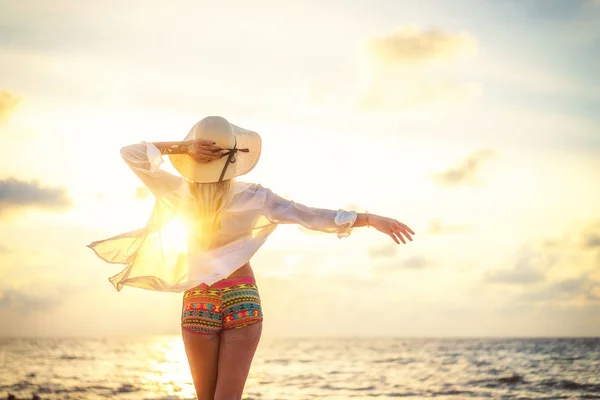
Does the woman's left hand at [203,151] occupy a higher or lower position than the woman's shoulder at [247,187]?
higher

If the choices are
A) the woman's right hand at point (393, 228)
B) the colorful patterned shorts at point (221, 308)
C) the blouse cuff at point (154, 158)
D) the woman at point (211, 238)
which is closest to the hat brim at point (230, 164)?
the woman at point (211, 238)

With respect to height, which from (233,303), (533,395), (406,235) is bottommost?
(533,395)

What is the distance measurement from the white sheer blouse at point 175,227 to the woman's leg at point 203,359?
298 mm

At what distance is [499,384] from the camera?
83.6 feet

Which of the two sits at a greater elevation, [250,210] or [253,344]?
[250,210]

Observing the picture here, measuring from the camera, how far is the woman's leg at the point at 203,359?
4.02m

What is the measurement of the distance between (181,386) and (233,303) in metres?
21.1

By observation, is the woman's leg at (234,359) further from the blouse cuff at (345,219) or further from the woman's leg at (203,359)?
the blouse cuff at (345,219)

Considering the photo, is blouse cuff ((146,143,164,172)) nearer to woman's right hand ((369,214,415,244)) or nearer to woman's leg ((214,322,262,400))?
woman's leg ((214,322,262,400))

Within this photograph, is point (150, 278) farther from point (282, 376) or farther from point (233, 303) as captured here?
point (282, 376)

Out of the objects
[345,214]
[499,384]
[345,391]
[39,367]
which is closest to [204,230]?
[345,214]

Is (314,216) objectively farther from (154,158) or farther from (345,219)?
(154,158)

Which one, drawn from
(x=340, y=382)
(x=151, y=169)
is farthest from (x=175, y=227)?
(x=340, y=382)

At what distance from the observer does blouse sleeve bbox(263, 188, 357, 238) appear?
416 cm
